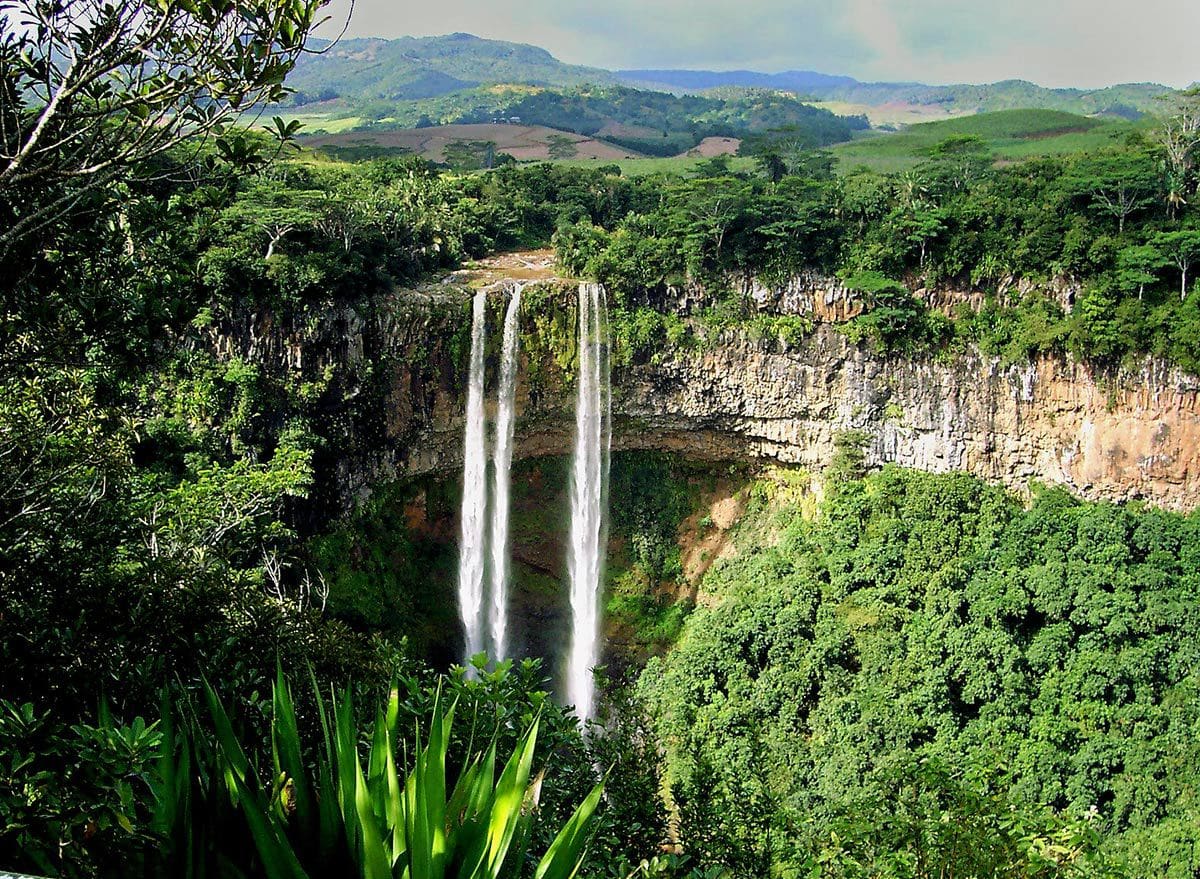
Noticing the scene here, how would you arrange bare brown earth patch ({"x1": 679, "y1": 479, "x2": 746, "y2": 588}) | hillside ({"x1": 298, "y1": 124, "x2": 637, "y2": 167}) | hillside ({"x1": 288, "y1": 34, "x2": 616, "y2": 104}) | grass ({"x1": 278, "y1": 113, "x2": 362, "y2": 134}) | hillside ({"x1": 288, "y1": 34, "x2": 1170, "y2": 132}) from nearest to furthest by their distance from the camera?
bare brown earth patch ({"x1": 679, "y1": 479, "x2": 746, "y2": 588}), hillside ({"x1": 298, "y1": 124, "x2": 637, "y2": 167}), grass ({"x1": 278, "y1": 113, "x2": 362, "y2": 134}), hillside ({"x1": 288, "y1": 34, "x2": 1170, "y2": 132}), hillside ({"x1": 288, "y1": 34, "x2": 616, "y2": 104})

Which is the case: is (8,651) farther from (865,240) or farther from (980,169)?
(980,169)

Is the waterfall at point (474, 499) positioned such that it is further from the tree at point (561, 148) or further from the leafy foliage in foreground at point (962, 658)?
the tree at point (561, 148)

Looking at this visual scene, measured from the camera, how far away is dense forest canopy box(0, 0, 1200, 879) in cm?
323

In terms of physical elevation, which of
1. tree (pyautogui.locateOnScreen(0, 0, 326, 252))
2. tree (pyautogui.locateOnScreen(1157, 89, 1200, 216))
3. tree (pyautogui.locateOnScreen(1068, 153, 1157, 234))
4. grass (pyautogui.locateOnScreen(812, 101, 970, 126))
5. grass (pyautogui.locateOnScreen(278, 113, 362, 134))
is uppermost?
grass (pyautogui.locateOnScreen(812, 101, 970, 126))

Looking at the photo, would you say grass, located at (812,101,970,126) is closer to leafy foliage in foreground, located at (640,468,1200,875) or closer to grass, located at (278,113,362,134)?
grass, located at (278,113,362,134)

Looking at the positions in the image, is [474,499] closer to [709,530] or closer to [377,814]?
Result: [709,530]

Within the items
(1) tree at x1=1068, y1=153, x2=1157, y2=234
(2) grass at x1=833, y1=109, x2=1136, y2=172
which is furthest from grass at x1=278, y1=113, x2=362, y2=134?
(1) tree at x1=1068, y1=153, x2=1157, y2=234

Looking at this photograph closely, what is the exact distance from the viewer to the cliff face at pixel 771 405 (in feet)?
57.4

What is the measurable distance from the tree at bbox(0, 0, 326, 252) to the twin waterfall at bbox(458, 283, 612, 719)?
14.3 metres

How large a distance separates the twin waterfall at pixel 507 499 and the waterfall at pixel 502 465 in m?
0.02

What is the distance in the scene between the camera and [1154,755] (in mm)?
14055

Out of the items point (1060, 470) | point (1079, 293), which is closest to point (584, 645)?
point (1060, 470)

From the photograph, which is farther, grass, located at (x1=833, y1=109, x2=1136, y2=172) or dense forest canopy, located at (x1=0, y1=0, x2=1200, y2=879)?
grass, located at (x1=833, y1=109, x2=1136, y2=172)

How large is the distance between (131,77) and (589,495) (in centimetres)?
1647
